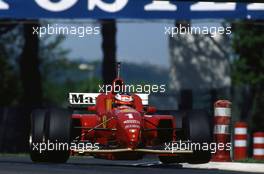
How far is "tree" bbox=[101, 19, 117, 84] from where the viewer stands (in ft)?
101

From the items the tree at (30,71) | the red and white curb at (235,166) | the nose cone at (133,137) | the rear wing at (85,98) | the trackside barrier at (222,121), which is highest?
the tree at (30,71)

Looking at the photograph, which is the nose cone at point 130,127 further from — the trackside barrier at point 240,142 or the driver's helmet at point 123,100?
the trackside barrier at point 240,142

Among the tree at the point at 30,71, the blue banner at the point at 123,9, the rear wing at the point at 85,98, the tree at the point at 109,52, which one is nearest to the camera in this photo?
the rear wing at the point at 85,98

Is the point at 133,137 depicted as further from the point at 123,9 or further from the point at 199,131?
the point at 123,9

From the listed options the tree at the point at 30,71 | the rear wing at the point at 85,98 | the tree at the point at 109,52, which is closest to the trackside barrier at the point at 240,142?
the rear wing at the point at 85,98

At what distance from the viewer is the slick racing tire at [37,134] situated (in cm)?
1517

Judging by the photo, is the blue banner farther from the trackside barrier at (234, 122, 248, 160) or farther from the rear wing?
the rear wing

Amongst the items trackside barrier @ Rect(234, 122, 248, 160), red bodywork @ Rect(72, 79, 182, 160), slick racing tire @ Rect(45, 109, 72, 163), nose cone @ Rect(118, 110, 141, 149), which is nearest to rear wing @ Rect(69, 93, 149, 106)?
red bodywork @ Rect(72, 79, 182, 160)

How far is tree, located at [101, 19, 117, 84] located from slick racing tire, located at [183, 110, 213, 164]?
14591mm

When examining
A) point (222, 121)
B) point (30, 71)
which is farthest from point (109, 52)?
point (222, 121)

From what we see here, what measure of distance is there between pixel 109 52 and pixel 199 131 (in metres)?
17.4

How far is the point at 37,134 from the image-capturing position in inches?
598

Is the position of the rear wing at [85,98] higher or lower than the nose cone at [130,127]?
higher

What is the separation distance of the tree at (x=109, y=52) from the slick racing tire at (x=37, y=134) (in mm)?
14591
